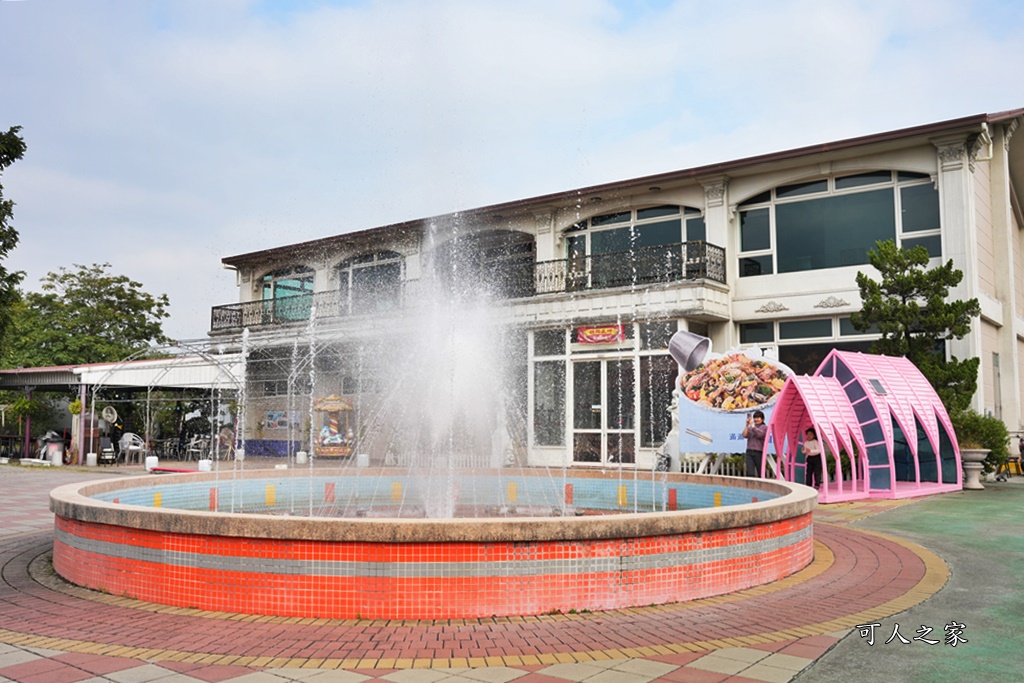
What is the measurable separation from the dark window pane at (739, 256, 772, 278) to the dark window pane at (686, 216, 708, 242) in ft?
4.92

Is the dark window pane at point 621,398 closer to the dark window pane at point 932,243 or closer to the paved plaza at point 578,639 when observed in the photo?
the dark window pane at point 932,243

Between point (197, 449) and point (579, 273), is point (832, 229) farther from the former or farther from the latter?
point (197, 449)

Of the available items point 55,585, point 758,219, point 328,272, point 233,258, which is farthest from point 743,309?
point 233,258

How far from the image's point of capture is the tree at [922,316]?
17.7m

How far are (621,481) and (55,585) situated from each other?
9184 millimetres

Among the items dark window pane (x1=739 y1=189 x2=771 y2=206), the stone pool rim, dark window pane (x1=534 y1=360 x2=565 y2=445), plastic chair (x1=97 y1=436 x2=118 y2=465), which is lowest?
plastic chair (x1=97 y1=436 x2=118 y2=465)

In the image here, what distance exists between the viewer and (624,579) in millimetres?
6434

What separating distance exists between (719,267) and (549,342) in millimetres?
5734

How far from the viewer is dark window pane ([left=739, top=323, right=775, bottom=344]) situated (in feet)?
75.2

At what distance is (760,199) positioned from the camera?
2367cm

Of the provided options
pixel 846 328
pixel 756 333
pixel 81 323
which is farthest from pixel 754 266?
pixel 81 323

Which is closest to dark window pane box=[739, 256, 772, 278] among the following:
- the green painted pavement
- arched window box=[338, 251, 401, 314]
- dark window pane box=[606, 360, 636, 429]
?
dark window pane box=[606, 360, 636, 429]

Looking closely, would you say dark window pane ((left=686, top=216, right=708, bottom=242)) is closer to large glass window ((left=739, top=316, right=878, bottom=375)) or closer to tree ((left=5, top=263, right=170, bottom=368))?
large glass window ((left=739, top=316, right=878, bottom=375))

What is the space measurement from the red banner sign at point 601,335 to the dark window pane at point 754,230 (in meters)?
4.42
